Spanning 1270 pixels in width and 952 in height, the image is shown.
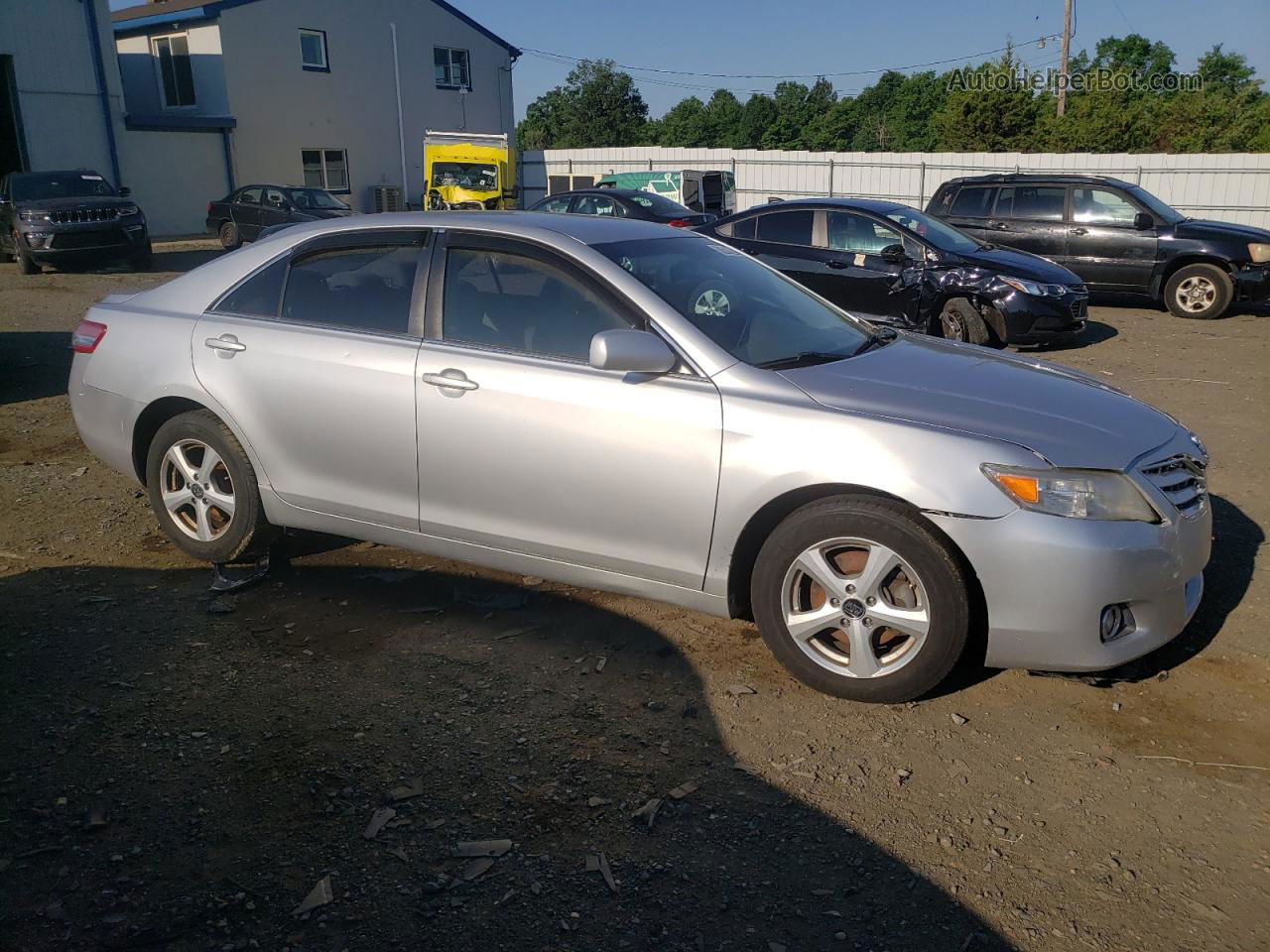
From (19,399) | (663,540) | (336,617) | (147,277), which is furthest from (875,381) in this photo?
(147,277)

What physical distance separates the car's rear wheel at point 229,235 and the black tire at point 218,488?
2113 centimetres

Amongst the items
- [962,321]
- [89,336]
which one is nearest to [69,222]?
[89,336]

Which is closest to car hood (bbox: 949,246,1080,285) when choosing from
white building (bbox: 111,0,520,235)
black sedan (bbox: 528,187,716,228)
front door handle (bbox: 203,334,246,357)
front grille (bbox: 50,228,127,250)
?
black sedan (bbox: 528,187,716,228)

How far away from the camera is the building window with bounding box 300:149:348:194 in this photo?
111 feet

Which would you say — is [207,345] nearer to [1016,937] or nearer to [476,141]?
[1016,937]

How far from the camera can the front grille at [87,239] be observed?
18.2 meters

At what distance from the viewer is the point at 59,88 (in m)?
26.5

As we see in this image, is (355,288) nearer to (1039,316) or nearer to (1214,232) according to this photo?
(1039,316)

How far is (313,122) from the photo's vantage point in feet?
110

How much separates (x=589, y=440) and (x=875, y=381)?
110cm

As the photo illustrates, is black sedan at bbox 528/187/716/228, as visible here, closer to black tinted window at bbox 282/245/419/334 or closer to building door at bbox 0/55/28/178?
black tinted window at bbox 282/245/419/334

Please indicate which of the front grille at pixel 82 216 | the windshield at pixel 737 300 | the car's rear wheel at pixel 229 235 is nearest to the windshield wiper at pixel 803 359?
→ the windshield at pixel 737 300

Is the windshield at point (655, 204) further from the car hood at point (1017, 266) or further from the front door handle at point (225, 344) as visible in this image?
the front door handle at point (225, 344)

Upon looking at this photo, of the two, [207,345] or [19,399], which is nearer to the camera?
[207,345]
